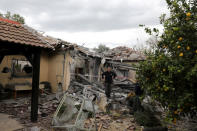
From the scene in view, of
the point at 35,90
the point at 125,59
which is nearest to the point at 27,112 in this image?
the point at 35,90

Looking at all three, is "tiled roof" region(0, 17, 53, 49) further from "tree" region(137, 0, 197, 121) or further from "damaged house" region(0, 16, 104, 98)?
"tree" region(137, 0, 197, 121)

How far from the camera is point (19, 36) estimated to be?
5.61 metres

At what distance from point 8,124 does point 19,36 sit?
129 inches

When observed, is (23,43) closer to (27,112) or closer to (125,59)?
(27,112)

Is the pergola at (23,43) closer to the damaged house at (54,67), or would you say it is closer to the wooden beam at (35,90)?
the wooden beam at (35,90)

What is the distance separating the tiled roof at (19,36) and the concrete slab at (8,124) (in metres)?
2.99

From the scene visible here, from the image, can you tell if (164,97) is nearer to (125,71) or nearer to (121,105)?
(121,105)

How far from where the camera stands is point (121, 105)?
9.26 metres

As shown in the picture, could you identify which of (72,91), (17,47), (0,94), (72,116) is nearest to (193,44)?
(72,116)

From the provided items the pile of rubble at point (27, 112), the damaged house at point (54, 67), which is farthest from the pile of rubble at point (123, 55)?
the pile of rubble at point (27, 112)

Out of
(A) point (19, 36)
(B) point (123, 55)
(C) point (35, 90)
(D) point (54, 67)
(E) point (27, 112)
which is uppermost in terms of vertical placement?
(B) point (123, 55)

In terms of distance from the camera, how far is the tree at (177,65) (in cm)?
296

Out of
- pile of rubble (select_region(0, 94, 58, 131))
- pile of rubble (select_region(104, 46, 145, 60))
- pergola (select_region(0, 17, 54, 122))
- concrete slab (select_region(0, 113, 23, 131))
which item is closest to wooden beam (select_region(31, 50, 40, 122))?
pergola (select_region(0, 17, 54, 122))

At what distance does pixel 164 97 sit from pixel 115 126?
138 inches
